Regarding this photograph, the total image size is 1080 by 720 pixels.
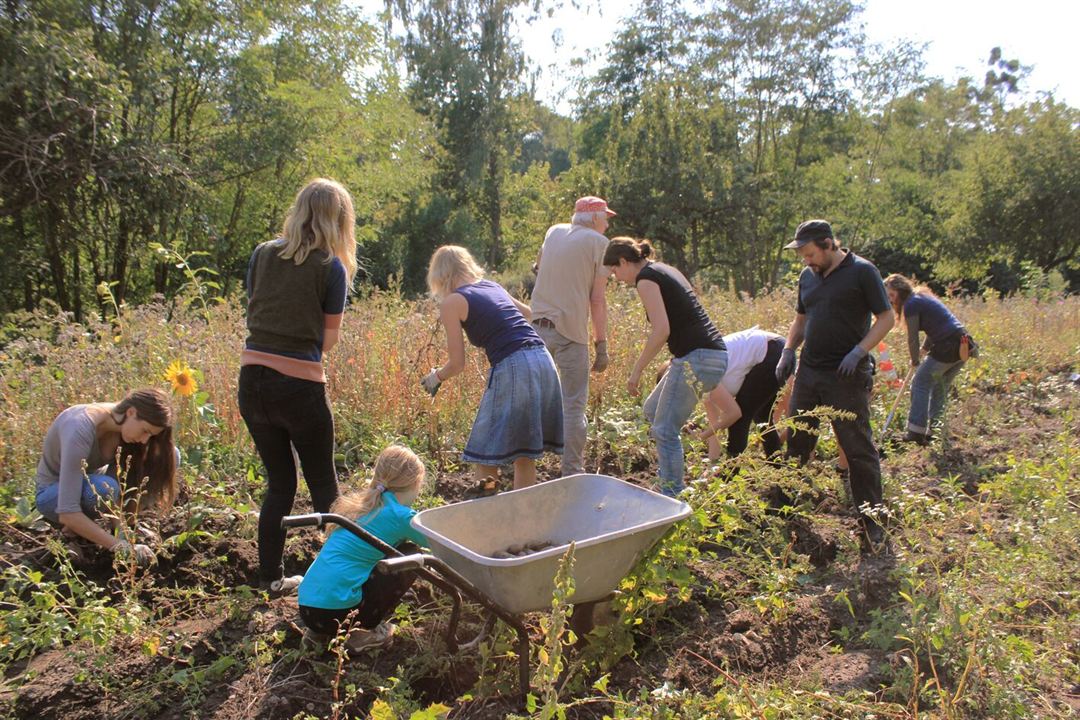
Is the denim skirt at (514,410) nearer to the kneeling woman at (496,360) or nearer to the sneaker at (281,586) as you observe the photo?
the kneeling woman at (496,360)

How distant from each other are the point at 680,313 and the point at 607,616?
1.86 metres

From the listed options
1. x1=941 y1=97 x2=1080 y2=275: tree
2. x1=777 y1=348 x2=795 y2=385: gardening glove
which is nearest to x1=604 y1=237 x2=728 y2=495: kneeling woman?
x1=777 y1=348 x2=795 y2=385: gardening glove

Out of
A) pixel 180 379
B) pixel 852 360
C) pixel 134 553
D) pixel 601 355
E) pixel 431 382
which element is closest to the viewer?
pixel 134 553

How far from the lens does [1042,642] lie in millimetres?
3168

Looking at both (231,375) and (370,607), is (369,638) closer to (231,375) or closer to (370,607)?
(370,607)

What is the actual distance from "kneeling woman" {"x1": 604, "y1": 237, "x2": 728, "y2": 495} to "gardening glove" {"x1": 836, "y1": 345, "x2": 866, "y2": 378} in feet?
2.16

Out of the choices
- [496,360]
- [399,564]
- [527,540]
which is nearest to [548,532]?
[527,540]

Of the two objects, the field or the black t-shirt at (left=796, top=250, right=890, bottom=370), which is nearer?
the field

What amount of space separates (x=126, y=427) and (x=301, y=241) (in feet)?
4.26

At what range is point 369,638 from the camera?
10.3ft

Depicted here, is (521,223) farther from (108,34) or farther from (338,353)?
(338,353)

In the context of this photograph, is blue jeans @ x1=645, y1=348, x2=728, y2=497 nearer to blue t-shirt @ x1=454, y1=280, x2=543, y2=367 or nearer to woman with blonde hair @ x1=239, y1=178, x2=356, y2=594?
blue t-shirt @ x1=454, y1=280, x2=543, y2=367

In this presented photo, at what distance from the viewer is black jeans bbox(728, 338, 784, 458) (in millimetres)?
5043

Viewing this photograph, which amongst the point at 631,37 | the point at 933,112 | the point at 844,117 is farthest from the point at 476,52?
the point at 933,112
